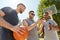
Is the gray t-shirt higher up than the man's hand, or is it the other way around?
the man's hand

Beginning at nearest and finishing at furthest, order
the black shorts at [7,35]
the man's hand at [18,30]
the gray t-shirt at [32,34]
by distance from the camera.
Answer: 1. the man's hand at [18,30]
2. the black shorts at [7,35]
3. the gray t-shirt at [32,34]

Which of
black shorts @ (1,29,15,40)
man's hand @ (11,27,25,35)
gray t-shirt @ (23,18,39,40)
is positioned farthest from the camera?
gray t-shirt @ (23,18,39,40)

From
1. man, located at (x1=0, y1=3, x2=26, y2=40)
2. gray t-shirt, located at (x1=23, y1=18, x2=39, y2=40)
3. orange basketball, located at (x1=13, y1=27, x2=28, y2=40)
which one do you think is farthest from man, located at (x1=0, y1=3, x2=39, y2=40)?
gray t-shirt, located at (x1=23, y1=18, x2=39, y2=40)

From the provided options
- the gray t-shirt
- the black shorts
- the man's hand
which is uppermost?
the man's hand

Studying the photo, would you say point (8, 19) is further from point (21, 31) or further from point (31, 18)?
point (31, 18)

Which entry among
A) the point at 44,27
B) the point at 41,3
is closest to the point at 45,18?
the point at 44,27

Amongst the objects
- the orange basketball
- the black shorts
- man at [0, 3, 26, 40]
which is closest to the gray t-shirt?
man at [0, 3, 26, 40]

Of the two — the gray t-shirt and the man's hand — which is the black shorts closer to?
the man's hand

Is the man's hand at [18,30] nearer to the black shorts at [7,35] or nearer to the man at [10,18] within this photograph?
the man at [10,18]

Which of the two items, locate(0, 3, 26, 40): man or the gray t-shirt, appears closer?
locate(0, 3, 26, 40): man

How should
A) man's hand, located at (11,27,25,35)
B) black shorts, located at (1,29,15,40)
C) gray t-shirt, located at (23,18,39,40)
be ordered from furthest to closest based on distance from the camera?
gray t-shirt, located at (23,18,39,40) → black shorts, located at (1,29,15,40) → man's hand, located at (11,27,25,35)

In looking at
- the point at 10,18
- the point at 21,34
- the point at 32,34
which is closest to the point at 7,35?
the point at 10,18

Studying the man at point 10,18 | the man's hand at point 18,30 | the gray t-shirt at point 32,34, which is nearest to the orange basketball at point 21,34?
the man's hand at point 18,30

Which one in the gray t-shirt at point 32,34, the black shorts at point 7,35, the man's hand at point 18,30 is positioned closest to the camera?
the man's hand at point 18,30
